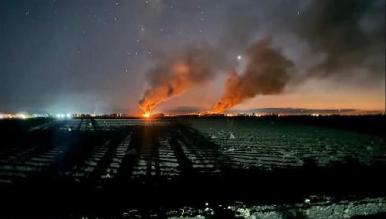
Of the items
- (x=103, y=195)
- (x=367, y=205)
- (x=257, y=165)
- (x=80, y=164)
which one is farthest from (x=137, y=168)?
(x=367, y=205)

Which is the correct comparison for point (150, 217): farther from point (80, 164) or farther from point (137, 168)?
point (80, 164)

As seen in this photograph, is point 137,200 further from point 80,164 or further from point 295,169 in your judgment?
point 295,169

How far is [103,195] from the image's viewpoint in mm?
14812

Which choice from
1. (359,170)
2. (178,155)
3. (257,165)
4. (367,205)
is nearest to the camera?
(367,205)

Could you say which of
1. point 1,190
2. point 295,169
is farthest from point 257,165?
point 1,190

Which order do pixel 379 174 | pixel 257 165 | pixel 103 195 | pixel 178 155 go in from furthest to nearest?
pixel 178 155 < pixel 257 165 < pixel 379 174 < pixel 103 195

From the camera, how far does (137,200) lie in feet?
46.7

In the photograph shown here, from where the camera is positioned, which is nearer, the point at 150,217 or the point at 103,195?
the point at 150,217

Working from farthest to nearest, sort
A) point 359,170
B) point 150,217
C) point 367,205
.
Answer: point 359,170 → point 367,205 → point 150,217

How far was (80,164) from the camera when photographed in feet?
74.8

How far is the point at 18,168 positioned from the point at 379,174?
22096 millimetres

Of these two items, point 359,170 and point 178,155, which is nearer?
point 359,170

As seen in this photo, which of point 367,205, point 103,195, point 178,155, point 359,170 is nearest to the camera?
point 367,205

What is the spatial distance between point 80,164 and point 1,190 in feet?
23.8
